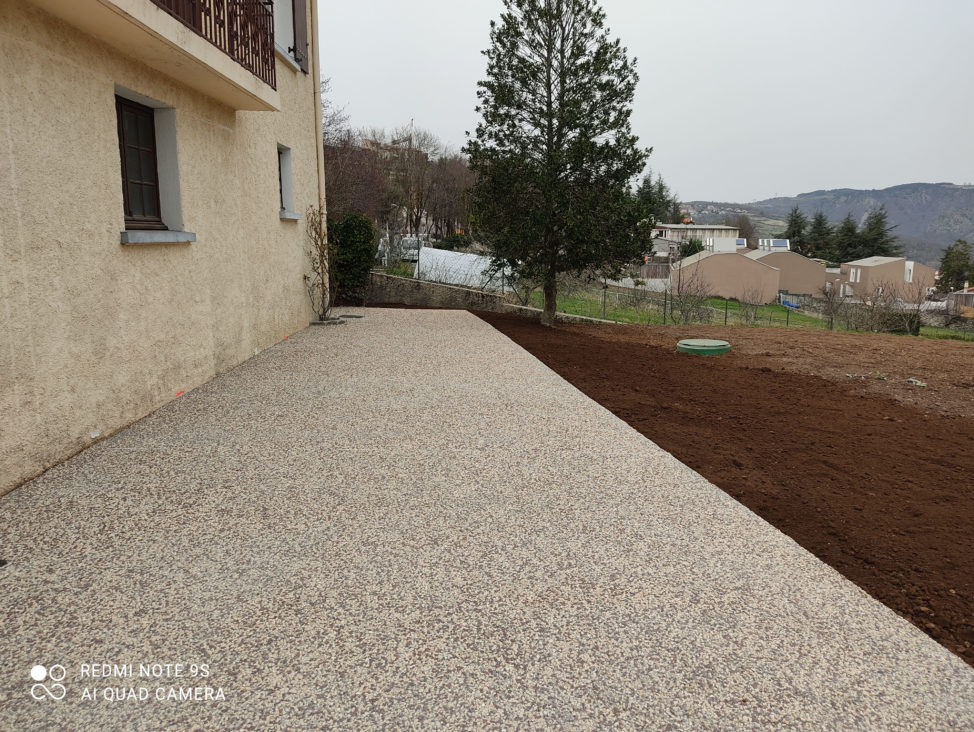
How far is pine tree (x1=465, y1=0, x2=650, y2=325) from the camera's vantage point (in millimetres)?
10844

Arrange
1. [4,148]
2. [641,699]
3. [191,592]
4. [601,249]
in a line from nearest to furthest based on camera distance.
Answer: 1. [641,699]
2. [191,592]
3. [4,148]
4. [601,249]

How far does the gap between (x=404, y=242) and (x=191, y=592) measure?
2143 centimetres

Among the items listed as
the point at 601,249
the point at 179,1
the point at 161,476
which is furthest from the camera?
the point at 601,249

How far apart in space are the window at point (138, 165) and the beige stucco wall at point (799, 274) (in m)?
67.8

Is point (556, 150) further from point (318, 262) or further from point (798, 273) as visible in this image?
point (798, 273)

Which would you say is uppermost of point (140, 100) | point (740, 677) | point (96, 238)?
point (140, 100)

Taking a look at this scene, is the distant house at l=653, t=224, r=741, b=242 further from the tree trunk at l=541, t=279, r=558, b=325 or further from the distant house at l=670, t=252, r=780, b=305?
the tree trunk at l=541, t=279, r=558, b=325

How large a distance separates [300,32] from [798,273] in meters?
A: 65.6

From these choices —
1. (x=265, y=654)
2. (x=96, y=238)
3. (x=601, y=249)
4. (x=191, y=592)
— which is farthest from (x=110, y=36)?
(x=601, y=249)

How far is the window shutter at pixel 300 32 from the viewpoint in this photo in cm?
978

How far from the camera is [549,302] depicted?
12398mm

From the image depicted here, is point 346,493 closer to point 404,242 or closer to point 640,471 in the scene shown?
point 640,471

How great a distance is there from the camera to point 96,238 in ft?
14.2

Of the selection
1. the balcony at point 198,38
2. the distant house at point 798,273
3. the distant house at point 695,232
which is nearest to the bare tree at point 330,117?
the balcony at point 198,38
